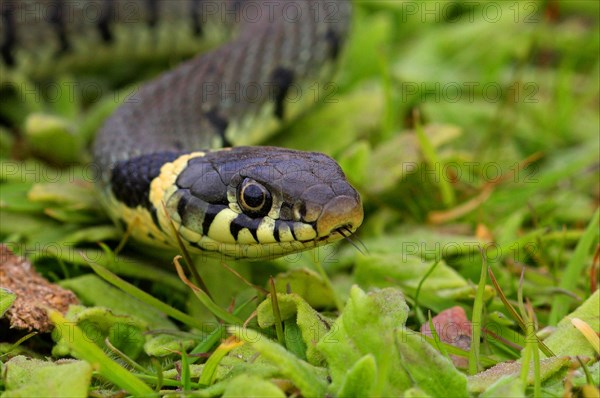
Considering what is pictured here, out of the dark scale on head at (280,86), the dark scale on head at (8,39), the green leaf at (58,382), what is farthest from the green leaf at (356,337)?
the dark scale on head at (8,39)

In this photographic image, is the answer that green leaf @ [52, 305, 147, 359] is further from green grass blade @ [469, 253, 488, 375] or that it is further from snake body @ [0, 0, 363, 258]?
green grass blade @ [469, 253, 488, 375]

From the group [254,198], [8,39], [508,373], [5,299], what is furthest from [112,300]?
[8,39]

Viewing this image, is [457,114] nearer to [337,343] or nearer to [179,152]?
[179,152]

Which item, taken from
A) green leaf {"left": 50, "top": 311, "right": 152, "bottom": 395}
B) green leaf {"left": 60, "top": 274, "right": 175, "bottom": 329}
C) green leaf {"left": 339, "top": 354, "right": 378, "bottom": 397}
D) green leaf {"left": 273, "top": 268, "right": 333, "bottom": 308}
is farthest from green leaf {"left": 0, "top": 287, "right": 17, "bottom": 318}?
green leaf {"left": 339, "top": 354, "right": 378, "bottom": 397}

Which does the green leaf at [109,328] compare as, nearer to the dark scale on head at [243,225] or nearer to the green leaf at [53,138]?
the dark scale on head at [243,225]

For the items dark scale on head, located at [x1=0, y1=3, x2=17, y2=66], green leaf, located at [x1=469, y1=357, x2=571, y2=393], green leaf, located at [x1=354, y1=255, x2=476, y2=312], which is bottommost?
green leaf, located at [x1=354, y1=255, x2=476, y2=312]

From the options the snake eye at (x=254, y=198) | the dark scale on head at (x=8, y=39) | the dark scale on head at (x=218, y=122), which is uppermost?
the dark scale on head at (x=8, y=39)

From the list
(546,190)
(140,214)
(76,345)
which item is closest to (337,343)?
(76,345)
